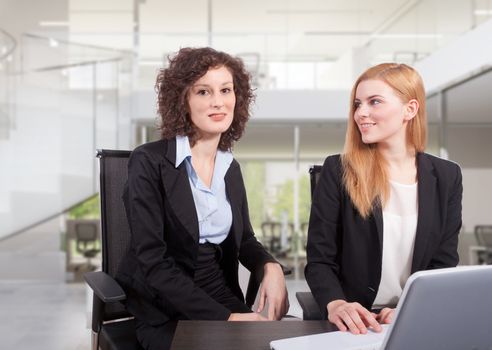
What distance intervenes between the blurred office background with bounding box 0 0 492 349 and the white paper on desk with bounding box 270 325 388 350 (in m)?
4.22

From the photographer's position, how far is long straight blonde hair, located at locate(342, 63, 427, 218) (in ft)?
5.87

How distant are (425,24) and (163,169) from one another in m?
6.88

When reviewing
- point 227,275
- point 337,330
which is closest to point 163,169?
point 227,275

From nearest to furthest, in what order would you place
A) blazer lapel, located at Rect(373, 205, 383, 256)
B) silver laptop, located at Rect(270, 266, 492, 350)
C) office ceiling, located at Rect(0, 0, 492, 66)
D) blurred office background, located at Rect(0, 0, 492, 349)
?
silver laptop, located at Rect(270, 266, 492, 350)
blazer lapel, located at Rect(373, 205, 383, 256)
blurred office background, located at Rect(0, 0, 492, 349)
office ceiling, located at Rect(0, 0, 492, 66)

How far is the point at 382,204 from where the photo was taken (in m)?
1.79

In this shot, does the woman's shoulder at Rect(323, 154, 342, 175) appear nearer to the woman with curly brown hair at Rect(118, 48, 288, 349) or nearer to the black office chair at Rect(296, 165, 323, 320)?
the woman with curly brown hair at Rect(118, 48, 288, 349)

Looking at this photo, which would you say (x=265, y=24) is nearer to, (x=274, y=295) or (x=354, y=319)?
(x=274, y=295)

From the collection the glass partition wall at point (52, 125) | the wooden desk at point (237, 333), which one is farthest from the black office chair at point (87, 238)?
the wooden desk at point (237, 333)

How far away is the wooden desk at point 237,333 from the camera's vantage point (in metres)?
1.22

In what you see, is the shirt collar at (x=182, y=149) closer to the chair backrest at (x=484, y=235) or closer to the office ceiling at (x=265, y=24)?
the office ceiling at (x=265, y=24)

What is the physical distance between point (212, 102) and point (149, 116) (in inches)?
280

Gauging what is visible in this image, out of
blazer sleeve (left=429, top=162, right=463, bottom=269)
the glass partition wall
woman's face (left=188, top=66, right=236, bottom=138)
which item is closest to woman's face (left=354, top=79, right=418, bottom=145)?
blazer sleeve (left=429, top=162, right=463, bottom=269)

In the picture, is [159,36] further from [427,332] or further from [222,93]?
[427,332]

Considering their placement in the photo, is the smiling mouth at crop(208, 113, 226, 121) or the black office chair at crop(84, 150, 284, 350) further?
the black office chair at crop(84, 150, 284, 350)
